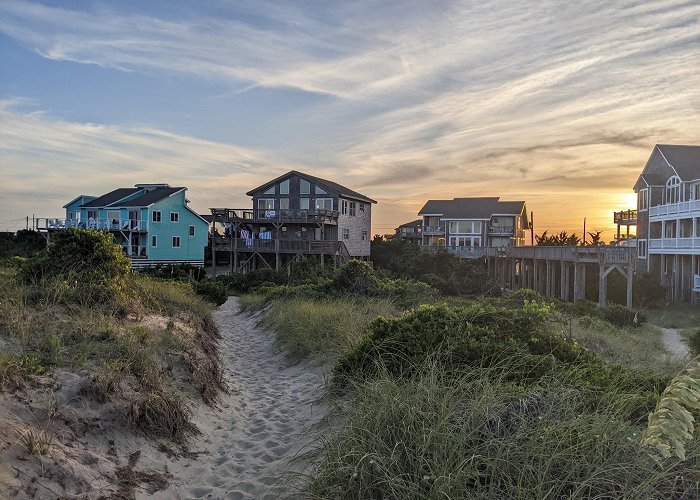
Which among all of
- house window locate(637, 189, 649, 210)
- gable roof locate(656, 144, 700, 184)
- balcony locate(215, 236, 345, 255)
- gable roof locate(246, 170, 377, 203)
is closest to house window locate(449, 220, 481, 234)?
gable roof locate(246, 170, 377, 203)

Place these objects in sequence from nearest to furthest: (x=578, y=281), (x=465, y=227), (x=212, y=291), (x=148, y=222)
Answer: (x=212, y=291) → (x=578, y=281) → (x=148, y=222) → (x=465, y=227)

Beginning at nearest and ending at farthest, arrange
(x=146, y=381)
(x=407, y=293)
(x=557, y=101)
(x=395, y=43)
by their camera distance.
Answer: (x=146, y=381) → (x=395, y=43) → (x=557, y=101) → (x=407, y=293)

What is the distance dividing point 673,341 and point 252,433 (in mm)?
17952

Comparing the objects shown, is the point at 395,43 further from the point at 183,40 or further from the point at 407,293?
the point at 407,293

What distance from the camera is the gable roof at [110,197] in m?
48.6

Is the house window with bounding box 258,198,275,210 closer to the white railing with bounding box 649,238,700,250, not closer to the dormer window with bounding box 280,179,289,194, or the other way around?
the dormer window with bounding box 280,179,289,194

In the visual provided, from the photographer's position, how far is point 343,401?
5.79 meters

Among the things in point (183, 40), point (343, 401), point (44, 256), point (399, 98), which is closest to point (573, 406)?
point (343, 401)

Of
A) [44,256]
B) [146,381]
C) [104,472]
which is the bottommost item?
[104,472]

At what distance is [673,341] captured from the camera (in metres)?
18.0

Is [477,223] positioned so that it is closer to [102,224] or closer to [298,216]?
[298,216]

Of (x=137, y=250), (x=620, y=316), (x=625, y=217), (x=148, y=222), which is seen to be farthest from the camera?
(x=137, y=250)

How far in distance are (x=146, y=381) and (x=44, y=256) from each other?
5961mm

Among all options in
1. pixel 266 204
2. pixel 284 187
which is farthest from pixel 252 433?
pixel 266 204
